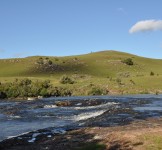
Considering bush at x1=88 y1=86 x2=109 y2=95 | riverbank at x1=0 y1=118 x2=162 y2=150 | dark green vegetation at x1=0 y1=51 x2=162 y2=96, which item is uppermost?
dark green vegetation at x1=0 y1=51 x2=162 y2=96

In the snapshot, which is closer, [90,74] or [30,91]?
→ [30,91]

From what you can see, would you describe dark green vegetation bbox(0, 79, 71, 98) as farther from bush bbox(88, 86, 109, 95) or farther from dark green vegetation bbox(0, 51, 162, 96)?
bush bbox(88, 86, 109, 95)

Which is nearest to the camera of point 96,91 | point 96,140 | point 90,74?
point 96,140

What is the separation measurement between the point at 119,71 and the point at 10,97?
5600 centimetres

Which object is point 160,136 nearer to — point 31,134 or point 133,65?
point 31,134

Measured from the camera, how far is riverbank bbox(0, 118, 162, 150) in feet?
71.2

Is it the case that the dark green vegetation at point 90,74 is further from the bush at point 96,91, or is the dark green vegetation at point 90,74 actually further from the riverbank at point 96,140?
the riverbank at point 96,140

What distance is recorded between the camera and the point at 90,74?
122 metres

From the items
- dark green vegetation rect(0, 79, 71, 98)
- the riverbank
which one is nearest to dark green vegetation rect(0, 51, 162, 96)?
dark green vegetation rect(0, 79, 71, 98)

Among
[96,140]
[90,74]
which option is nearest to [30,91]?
[90,74]

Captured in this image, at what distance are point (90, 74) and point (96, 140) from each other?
9816 cm

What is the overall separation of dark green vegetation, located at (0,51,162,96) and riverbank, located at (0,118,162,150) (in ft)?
175

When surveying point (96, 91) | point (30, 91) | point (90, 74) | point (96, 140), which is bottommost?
point (96, 140)

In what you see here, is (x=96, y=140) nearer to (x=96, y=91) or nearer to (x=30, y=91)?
(x=30, y=91)
